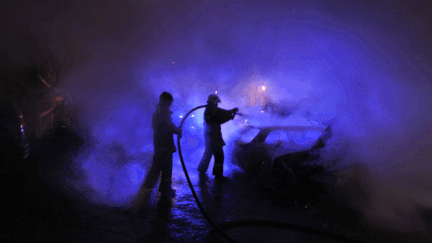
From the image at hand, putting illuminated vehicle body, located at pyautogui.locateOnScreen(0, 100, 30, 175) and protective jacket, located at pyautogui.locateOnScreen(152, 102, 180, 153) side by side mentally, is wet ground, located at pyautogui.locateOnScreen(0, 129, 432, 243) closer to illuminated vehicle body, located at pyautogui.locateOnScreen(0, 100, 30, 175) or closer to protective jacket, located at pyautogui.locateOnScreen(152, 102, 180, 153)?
illuminated vehicle body, located at pyautogui.locateOnScreen(0, 100, 30, 175)

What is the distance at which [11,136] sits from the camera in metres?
4.33

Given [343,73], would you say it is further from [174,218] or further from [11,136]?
[11,136]

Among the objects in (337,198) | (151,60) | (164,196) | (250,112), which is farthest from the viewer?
(151,60)

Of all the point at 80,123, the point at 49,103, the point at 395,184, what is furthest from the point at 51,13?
the point at 80,123

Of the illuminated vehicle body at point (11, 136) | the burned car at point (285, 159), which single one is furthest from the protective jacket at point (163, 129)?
the illuminated vehicle body at point (11, 136)

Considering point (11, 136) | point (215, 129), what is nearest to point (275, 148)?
point (215, 129)

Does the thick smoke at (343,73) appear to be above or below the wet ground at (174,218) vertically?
above

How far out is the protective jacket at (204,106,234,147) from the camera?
518 cm

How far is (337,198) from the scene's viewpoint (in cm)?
357

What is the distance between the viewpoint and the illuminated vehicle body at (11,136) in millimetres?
4281

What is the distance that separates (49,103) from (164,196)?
9290 mm

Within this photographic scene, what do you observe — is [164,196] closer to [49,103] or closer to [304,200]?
[304,200]

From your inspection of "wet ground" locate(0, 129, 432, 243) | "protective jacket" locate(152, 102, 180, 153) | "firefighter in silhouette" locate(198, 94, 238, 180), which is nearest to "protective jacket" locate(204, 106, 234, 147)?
"firefighter in silhouette" locate(198, 94, 238, 180)

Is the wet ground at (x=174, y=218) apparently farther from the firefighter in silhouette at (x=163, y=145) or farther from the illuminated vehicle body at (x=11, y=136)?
the illuminated vehicle body at (x=11, y=136)
